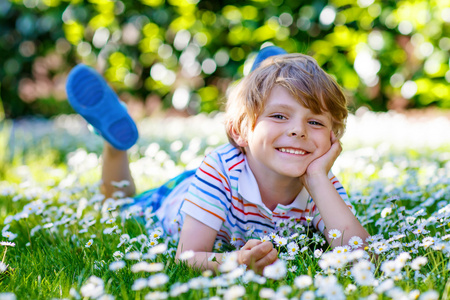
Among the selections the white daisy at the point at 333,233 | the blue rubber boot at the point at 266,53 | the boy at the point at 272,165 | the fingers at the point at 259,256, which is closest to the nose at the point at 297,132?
the boy at the point at 272,165

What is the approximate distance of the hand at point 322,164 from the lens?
1870 mm

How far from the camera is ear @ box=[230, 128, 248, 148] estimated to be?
203 cm

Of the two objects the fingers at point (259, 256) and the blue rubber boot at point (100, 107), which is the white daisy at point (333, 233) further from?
the blue rubber boot at point (100, 107)

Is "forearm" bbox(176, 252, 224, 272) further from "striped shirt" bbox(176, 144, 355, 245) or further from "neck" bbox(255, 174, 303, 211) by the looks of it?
"neck" bbox(255, 174, 303, 211)

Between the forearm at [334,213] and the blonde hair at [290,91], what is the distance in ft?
0.95

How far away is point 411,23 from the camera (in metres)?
5.81

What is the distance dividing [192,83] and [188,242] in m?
4.88

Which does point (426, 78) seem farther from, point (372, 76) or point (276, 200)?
point (276, 200)

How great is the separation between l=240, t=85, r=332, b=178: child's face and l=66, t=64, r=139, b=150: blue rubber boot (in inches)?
45.8

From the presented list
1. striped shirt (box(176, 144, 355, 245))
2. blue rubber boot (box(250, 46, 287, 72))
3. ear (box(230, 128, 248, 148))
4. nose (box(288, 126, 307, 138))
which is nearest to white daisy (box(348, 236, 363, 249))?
striped shirt (box(176, 144, 355, 245))

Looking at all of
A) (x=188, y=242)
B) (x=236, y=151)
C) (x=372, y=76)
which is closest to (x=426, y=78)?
(x=372, y=76)

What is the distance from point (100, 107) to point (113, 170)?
0.38 meters

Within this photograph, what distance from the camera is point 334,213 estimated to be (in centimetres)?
180

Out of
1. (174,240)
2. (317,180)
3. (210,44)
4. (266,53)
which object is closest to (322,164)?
(317,180)
